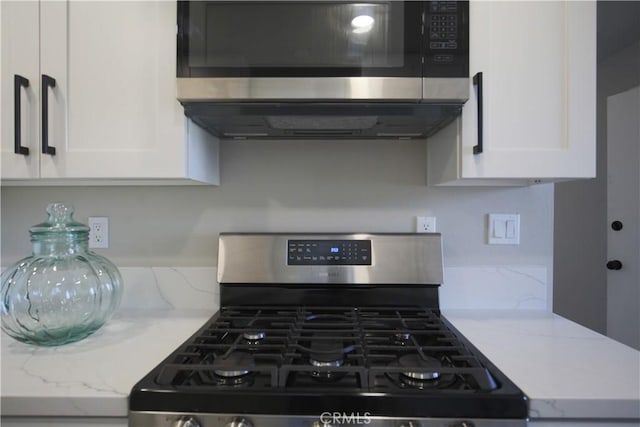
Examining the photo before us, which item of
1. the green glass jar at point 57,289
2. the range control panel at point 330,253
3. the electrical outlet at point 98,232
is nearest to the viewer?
the green glass jar at point 57,289

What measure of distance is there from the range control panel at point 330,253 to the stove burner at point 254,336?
0.97ft

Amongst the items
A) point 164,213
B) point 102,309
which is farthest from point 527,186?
point 102,309

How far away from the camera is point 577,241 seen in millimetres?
2918

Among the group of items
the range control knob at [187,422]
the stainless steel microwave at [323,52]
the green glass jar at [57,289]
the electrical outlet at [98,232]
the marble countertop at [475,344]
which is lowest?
the range control knob at [187,422]

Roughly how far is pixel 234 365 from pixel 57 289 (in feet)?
1.82

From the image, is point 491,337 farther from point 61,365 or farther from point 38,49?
point 38,49

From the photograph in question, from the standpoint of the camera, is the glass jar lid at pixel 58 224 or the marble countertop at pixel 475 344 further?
the glass jar lid at pixel 58 224

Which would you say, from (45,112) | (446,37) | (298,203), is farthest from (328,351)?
(45,112)

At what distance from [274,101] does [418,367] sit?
2.33 ft

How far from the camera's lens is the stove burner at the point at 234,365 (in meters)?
0.76

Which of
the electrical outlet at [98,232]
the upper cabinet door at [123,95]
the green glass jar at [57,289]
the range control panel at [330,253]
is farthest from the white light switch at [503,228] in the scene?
the electrical outlet at [98,232]

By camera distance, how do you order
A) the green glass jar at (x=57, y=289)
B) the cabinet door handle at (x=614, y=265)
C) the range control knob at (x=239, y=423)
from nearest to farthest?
the range control knob at (x=239, y=423)
the green glass jar at (x=57, y=289)
the cabinet door handle at (x=614, y=265)

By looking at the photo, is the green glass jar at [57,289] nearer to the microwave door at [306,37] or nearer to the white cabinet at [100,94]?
the white cabinet at [100,94]

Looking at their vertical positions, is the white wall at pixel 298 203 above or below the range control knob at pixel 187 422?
above
